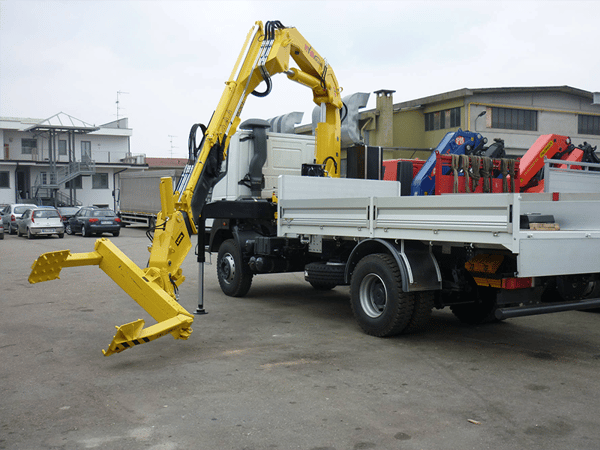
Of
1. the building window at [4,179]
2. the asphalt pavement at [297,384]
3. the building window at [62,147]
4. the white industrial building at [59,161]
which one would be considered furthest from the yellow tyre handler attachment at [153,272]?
the building window at [62,147]

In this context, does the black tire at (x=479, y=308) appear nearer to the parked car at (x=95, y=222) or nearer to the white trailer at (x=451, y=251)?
the white trailer at (x=451, y=251)

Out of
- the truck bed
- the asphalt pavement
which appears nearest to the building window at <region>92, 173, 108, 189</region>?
the asphalt pavement

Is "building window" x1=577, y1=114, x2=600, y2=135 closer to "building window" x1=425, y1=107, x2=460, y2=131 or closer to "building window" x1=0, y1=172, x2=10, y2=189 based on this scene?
"building window" x1=425, y1=107, x2=460, y2=131

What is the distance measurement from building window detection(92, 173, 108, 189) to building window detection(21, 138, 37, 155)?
16.7ft

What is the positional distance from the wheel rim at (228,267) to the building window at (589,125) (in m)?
33.6

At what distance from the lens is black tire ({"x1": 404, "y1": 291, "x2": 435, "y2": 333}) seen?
6.51 metres

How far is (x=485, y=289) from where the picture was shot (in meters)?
7.39

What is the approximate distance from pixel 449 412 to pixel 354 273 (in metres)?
2.76

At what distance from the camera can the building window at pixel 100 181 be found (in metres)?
49.1

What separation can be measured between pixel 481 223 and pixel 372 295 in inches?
75.1

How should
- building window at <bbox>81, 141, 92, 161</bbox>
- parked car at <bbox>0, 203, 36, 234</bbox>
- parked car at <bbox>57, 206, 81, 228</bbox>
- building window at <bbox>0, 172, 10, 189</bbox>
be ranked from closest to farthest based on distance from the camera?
parked car at <bbox>0, 203, 36, 234</bbox> → parked car at <bbox>57, 206, 81, 228</bbox> → building window at <bbox>0, 172, 10, 189</bbox> → building window at <bbox>81, 141, 92, 161</bbox>

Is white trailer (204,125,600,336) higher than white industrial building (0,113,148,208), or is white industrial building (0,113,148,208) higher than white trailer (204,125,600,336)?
white industrial building (0,113,148,208)

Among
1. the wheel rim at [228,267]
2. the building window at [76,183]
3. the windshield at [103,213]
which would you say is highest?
the building window at [76,183]

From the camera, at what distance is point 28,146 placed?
48.2m
